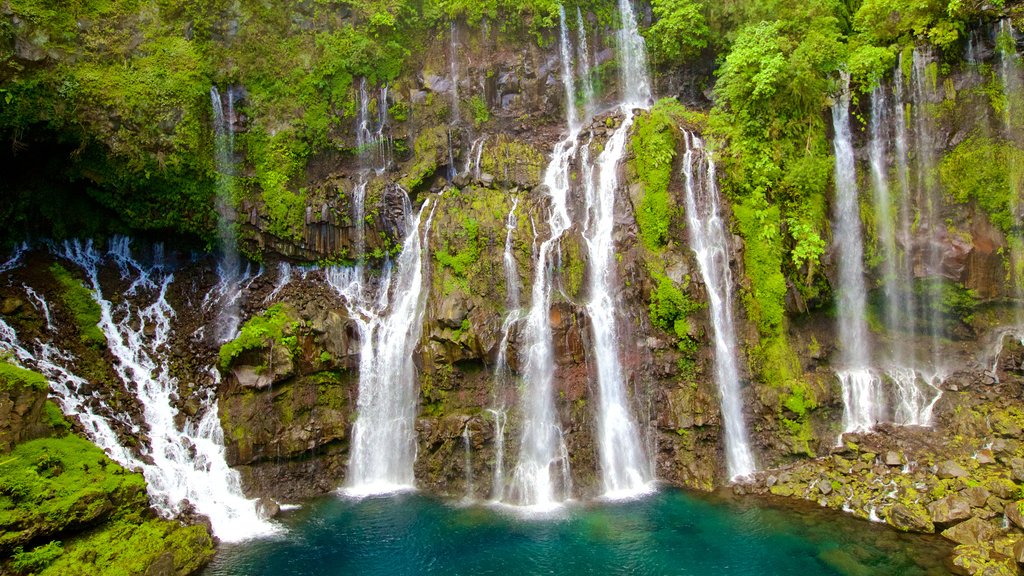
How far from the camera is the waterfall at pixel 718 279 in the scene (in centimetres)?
1703

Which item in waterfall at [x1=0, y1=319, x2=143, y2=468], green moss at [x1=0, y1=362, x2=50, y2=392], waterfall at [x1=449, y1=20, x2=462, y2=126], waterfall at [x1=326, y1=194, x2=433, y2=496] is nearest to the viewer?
green moss at [x1=0, y1=362, x2=50, y2=392]

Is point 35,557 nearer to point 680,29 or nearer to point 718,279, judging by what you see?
point 718,279

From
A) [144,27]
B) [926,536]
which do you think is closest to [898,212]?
[926,536]

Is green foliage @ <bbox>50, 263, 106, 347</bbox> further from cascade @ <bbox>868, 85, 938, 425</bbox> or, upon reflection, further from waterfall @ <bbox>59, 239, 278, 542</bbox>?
cascade @ <bbox>868, 85, 938, 425</bbox>

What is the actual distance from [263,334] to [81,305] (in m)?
5.71

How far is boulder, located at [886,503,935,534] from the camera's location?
13523 mm

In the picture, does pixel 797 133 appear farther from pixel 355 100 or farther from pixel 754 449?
pixel 355 100

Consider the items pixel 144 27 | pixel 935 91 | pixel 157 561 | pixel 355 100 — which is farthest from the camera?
pixel 355 100

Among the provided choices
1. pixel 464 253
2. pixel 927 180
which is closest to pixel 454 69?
pixel 464 253

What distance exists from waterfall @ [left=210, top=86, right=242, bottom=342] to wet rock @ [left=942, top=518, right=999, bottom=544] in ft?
69.8

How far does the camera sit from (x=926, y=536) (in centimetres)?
1333

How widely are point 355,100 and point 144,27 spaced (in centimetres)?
748

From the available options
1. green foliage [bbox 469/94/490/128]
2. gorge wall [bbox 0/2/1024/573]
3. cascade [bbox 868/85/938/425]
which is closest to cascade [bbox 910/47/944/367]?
gorge wall [bbox 0/2/1024/573]

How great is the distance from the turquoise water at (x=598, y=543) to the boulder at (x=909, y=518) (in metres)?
0.28
